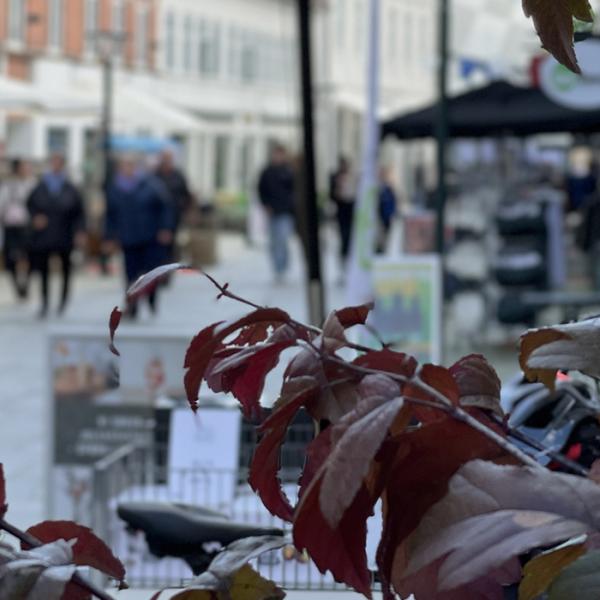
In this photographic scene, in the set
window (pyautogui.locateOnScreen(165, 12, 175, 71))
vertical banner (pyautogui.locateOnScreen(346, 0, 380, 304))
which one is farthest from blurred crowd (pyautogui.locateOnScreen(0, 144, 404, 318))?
window (pyautogui.locateOnScreen(165, 12, 175, 71))

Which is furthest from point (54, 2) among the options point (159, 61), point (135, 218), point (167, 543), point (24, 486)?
point (167, 543)

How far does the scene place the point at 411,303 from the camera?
9625 millimetres

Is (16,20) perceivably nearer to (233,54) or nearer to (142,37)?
(142,37)

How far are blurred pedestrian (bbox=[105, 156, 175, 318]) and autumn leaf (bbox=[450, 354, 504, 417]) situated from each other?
15.3 m

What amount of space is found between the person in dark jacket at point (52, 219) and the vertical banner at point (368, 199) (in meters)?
6.64

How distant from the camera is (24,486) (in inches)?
306

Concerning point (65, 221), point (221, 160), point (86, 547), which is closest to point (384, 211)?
point (65, 221)

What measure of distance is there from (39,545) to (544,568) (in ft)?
1.25

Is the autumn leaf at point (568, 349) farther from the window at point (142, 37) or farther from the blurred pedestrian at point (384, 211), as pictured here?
the window at point (142, 37)

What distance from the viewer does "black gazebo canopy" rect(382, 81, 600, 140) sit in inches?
589

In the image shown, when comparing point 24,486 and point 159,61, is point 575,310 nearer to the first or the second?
point 24,486

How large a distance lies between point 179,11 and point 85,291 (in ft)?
111

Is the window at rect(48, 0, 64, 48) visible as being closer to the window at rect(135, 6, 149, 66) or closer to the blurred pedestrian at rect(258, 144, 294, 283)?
the window at rect(135, 6, 149, 66)

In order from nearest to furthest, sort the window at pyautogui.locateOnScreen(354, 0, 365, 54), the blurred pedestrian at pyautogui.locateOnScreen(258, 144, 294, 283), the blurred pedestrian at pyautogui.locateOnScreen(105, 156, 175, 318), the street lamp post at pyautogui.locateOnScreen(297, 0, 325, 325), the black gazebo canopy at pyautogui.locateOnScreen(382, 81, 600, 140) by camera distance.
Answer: the street lamp post at pyautogui.locateOnScreen(297, 0, 325, 325) < the black gazebo canopy at pyautogui.locateOnScreen(382, 81, 600, 140) < the blurred pedestrian at pyautogui.locateOnScreen(105, 156, 175, 318) < the blurred pedestrian at pyautogui.locateOnScreen(258, 144, 294, 283) < the window at pyautogui.locateOnScreen(354, 0, 365, 54)
